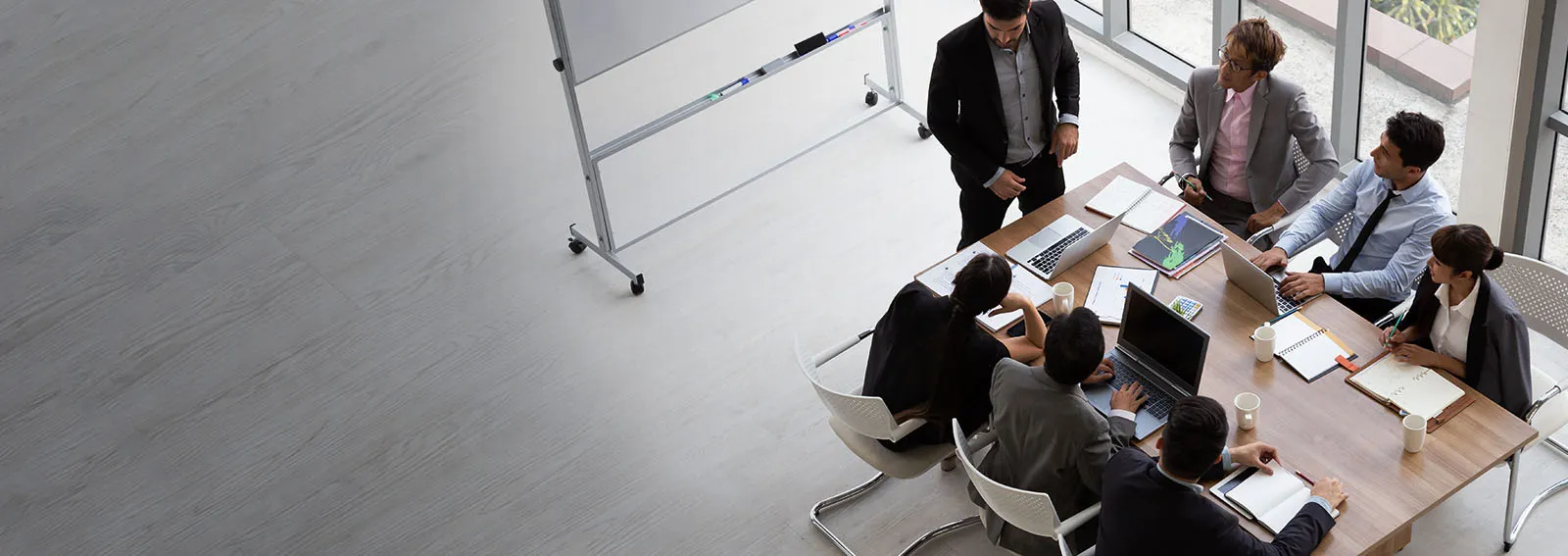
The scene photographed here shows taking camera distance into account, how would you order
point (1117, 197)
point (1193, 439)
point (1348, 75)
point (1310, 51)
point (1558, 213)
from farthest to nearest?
point (1310, 51) < point (1348, 75) < point (1558, 213) < point (1117, 197) < point (1193, 439)

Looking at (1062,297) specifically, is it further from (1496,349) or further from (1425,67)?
(1425,67)

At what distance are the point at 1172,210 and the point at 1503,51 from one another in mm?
1357

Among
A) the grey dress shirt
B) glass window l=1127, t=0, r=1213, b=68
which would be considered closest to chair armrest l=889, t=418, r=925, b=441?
the grey dress shirt

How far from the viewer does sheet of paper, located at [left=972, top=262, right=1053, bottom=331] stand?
512cm

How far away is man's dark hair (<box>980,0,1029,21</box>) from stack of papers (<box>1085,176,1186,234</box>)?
30.9 inches

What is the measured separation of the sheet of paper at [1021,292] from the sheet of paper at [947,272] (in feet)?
0.56

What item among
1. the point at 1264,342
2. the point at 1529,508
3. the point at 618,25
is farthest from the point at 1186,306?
the point at 618,25

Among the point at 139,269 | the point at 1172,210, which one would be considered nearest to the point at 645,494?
the point at 1172,210

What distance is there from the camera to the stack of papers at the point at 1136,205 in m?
5.45

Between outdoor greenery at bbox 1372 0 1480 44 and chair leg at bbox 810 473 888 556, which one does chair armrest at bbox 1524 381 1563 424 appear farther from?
chair leg at bbox 810 473 888 556

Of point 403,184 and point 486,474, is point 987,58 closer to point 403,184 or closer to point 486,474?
point 486,474

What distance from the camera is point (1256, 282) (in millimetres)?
4961

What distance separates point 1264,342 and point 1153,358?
0.35 metres

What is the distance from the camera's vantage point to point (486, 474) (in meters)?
5.92
